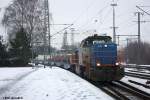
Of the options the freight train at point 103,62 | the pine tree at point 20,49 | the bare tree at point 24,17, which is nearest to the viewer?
the freight train at point 103,62

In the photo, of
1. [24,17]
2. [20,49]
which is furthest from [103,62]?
[24,17]

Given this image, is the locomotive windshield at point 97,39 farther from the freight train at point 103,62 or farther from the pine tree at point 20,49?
the pine tree at point 20,49

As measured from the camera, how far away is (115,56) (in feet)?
85.8

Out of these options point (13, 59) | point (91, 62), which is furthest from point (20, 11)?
point (91, 62)

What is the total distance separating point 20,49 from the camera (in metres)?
66.3

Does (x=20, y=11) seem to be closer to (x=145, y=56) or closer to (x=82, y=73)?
(x=145, y=56)

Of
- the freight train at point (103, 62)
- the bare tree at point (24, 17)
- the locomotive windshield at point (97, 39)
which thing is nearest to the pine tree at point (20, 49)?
the bare tree at point (24, 17)

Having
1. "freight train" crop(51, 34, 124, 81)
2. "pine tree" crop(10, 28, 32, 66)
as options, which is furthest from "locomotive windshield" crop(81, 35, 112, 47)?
"pine tree" crop(10, 28, 32, 66)

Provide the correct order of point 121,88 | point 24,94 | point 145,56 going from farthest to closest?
point 145,56
point 121,88
point 24,94

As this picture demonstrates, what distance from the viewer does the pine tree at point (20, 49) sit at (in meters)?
64.9

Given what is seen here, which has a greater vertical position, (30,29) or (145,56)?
(30,29)

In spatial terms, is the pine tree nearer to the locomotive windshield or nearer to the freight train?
the locomotive windshield

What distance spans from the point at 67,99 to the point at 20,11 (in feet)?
177

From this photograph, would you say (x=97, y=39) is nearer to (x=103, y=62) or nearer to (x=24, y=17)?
(x=103, y=62)
